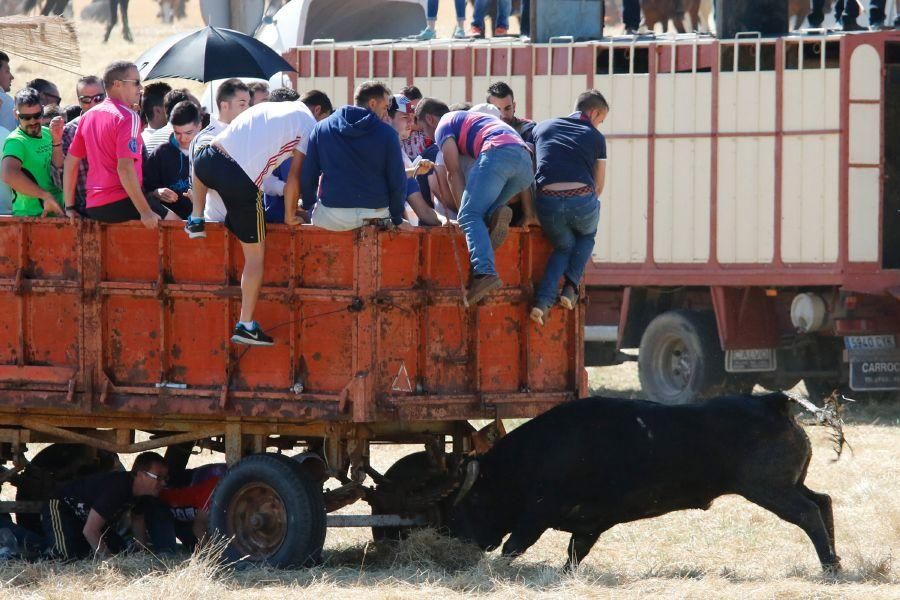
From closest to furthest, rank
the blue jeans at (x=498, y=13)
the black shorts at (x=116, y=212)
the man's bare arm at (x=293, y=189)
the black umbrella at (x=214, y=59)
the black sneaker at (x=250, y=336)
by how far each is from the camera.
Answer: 1. the black sneaker at (x=250, y=336)
2. the man's bare arm at (x=293, y=189)
3. the black shorts at (x=116, y=212)
4. the black umbrella at (x=214, y=59)
5. the blue jeans at (x=498, y=13)

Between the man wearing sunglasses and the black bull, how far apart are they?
8.88 feet

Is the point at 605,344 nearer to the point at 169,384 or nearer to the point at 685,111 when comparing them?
the point at 685,111

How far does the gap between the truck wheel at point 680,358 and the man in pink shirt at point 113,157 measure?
789 cm

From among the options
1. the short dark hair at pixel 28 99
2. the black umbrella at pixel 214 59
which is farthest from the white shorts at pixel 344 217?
the black umbrella at pixel 214 59

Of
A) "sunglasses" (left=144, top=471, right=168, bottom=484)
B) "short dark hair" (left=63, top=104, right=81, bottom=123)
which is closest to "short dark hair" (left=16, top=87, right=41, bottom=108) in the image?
"short dark hair" (left=63, top=104, right=81, bottom=123)

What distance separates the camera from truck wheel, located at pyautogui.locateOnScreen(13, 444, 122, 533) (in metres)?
10.0

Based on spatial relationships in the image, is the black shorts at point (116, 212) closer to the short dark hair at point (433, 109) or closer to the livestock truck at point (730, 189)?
the short dark hair at point (433, 109)

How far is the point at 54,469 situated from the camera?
10.3 meters

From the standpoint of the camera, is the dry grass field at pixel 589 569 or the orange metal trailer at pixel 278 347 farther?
the orange metal trailer at pixel 278 347

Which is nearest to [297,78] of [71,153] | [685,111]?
[685,111]

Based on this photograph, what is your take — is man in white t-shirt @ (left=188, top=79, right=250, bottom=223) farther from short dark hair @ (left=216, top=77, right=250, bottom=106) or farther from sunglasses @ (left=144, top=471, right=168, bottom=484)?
sunglasses @ (left=144, top=471, right=168, bottom=484)

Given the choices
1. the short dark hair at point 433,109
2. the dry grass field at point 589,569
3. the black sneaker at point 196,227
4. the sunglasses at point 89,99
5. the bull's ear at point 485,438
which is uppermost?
the sunglasses at point 89,99

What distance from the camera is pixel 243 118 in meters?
8.68

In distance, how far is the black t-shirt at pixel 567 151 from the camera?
920 centimetres
